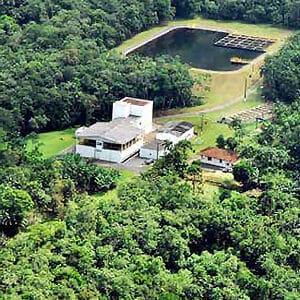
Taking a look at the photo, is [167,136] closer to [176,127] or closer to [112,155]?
[176,127]

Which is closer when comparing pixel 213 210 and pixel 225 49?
pixel 213 210

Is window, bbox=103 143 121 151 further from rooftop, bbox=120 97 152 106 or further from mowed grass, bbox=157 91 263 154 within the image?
rooftop, bbox=120 97 152 106

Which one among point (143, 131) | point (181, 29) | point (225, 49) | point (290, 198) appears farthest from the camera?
point (181, 29)

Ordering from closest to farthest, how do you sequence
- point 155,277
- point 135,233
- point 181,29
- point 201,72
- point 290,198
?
point 155,277 < point 135,233 < point 290,198 < point 201,72 < point 181,29

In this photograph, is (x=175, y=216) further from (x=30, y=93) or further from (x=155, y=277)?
(x=30, y=93)

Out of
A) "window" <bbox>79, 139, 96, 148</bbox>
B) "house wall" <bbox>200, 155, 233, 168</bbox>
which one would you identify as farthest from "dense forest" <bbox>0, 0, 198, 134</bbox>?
"house wall" <bbox>200, 155, 233, 168</bbox>

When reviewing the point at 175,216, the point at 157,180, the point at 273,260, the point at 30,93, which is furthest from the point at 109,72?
the point at 273,260
